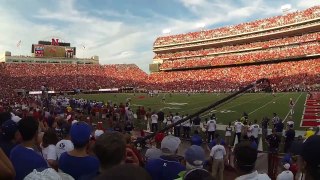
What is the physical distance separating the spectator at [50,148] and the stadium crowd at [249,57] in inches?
2737

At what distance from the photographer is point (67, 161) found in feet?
12.5

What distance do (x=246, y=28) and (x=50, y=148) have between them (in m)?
85.9

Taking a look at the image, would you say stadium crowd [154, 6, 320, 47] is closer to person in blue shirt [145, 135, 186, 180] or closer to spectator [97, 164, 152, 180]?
person in blue shirt [145, 135, 186, 180]

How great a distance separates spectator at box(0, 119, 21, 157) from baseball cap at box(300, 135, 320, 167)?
3.39m

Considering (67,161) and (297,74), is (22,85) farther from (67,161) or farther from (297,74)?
(67,161)

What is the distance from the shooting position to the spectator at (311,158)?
2.56 m

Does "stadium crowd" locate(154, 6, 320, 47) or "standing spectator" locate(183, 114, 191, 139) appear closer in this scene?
"standing spectator" locate(183, 114, 191, 139)

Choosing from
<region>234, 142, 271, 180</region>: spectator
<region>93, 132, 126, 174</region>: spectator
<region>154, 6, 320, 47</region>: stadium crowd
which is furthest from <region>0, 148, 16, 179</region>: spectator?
<region>154, 6, 320, 47</region>: stadium crowd

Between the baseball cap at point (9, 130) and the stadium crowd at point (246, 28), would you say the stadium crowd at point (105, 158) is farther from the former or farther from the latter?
the stadium crowd at point (246, 28)

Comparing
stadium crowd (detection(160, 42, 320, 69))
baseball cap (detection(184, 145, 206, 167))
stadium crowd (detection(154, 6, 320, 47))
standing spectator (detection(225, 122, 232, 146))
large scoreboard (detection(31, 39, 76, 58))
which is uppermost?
stadium crowd (detection(154, 6, 320, 47))

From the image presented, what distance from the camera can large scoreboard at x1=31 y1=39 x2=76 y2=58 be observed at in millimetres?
93250

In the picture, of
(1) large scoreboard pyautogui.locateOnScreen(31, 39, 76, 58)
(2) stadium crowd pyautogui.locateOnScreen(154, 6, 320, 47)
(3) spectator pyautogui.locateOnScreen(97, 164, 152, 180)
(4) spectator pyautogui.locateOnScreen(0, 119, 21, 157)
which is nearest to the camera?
(3) spectator pyautogui.locateOnScreen(97, 164, 152, 180)

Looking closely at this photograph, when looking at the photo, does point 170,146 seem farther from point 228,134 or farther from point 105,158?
point 228,134

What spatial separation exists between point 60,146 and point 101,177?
3.91 m
